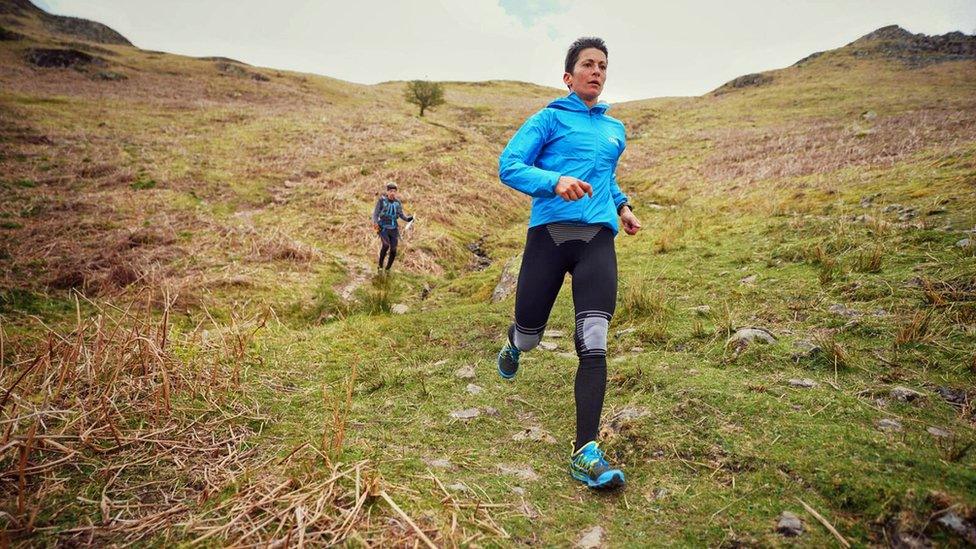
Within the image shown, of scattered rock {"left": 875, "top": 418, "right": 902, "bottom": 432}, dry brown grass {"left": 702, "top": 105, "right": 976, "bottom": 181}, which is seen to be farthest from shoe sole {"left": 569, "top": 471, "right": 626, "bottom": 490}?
dry brown grass {"left": 702, "top": 105, "right": 976, "bottom": 181}

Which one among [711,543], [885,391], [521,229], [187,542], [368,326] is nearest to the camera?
[187,542]

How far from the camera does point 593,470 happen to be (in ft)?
9.84

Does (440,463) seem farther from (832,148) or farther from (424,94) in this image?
(424,94)

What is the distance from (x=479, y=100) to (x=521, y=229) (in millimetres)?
63696

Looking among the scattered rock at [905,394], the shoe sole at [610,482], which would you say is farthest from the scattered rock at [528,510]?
the scattered rock at [905,394]

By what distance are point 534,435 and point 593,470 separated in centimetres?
88

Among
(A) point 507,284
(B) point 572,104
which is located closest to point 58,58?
(A) point 507,284

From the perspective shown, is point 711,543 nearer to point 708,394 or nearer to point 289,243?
point 708,394

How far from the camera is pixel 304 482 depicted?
250cm

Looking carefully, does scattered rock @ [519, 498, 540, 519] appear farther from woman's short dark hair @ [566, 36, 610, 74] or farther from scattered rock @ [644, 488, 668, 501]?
woman's short dark hair @ [566, 36, 610, 74]

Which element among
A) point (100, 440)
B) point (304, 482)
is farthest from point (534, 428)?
point (100, 440)

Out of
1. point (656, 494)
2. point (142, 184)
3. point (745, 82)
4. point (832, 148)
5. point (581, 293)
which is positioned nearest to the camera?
point (656, 494)

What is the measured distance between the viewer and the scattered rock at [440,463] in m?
3.12

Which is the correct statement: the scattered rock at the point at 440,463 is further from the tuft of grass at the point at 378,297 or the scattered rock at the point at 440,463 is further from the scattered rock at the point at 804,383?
the tuft of grass at the point at 378,297
